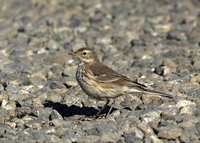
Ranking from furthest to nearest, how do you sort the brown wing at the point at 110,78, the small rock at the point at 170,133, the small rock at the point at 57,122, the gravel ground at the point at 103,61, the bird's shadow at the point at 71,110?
the bird's shadow at the point at 71,110
the brown wing at the point at 110,78
the small rock at the point at 57,122
the gravel ground at the point at 103,61
the small rock at the point at 170,133

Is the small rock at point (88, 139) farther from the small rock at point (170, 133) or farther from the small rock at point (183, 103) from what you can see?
the small rock at point (183, 103)

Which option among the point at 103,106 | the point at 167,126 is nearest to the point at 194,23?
the point at 103,106

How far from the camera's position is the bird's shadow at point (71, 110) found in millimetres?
6734

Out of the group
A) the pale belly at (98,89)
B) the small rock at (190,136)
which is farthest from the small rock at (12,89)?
the small rock at (190,136)

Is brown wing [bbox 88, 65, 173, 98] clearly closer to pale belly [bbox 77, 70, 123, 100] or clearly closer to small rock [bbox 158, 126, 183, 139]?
pale belly [bbox 77, 70, 123, 100]

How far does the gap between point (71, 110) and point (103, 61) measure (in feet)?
9.91

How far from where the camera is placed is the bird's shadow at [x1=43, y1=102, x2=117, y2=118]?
673 centimetres

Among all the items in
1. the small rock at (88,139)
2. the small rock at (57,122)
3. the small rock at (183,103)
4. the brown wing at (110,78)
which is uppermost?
the brown wing at (110,78)

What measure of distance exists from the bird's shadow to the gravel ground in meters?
0.02

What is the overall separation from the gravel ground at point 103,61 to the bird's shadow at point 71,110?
0.02m

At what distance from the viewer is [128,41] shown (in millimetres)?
11109

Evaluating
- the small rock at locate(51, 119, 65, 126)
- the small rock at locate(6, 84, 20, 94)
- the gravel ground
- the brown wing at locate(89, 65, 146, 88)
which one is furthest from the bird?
the small rock at locate(6, 84, 20, 94)

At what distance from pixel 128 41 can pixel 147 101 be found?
4.44 m

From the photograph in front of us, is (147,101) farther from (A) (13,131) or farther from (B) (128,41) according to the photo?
(B) (128,41)
